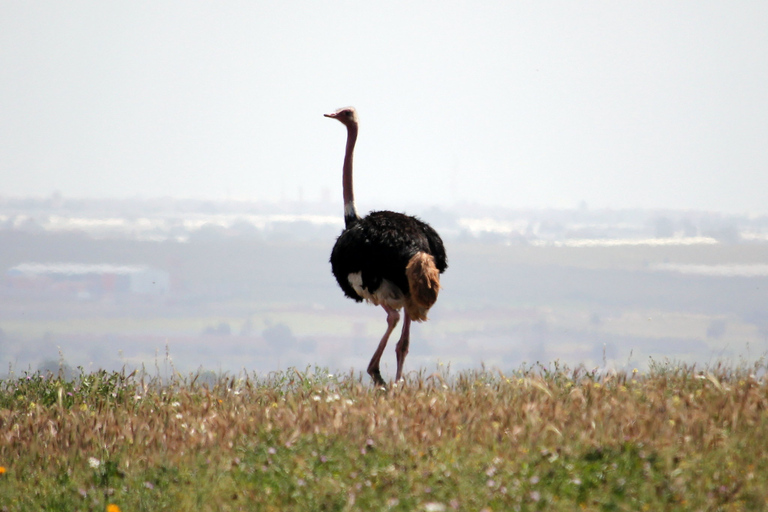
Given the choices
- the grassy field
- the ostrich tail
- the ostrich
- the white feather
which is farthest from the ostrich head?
the grassy field

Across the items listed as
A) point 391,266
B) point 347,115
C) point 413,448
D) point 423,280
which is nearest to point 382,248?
point 391,266

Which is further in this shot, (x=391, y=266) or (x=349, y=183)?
(x=349, y=183)

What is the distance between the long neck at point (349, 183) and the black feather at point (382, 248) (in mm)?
654

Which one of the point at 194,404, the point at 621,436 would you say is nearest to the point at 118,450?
the point at 194,404

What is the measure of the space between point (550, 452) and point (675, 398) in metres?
1.57

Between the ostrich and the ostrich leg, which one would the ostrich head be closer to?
the ostrich

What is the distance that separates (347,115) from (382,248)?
2.70 meters

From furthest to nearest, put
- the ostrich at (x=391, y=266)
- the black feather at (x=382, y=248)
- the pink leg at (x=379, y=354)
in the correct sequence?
the pink leg at (x=379, y=354), the black feather at (x=382, y=248), the ostrich at (x=391, y=266)

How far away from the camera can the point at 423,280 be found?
7945 millimetres

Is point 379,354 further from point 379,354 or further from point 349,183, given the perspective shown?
point 349,183

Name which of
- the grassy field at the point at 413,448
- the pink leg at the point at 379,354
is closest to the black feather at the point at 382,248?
the pink leg at the point at 379,354

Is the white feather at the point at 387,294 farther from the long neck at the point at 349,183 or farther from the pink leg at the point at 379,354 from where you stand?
the long neck at the point at 349,183

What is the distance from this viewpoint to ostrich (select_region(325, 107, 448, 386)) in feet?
26.4

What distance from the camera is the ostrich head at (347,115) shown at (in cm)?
1048
